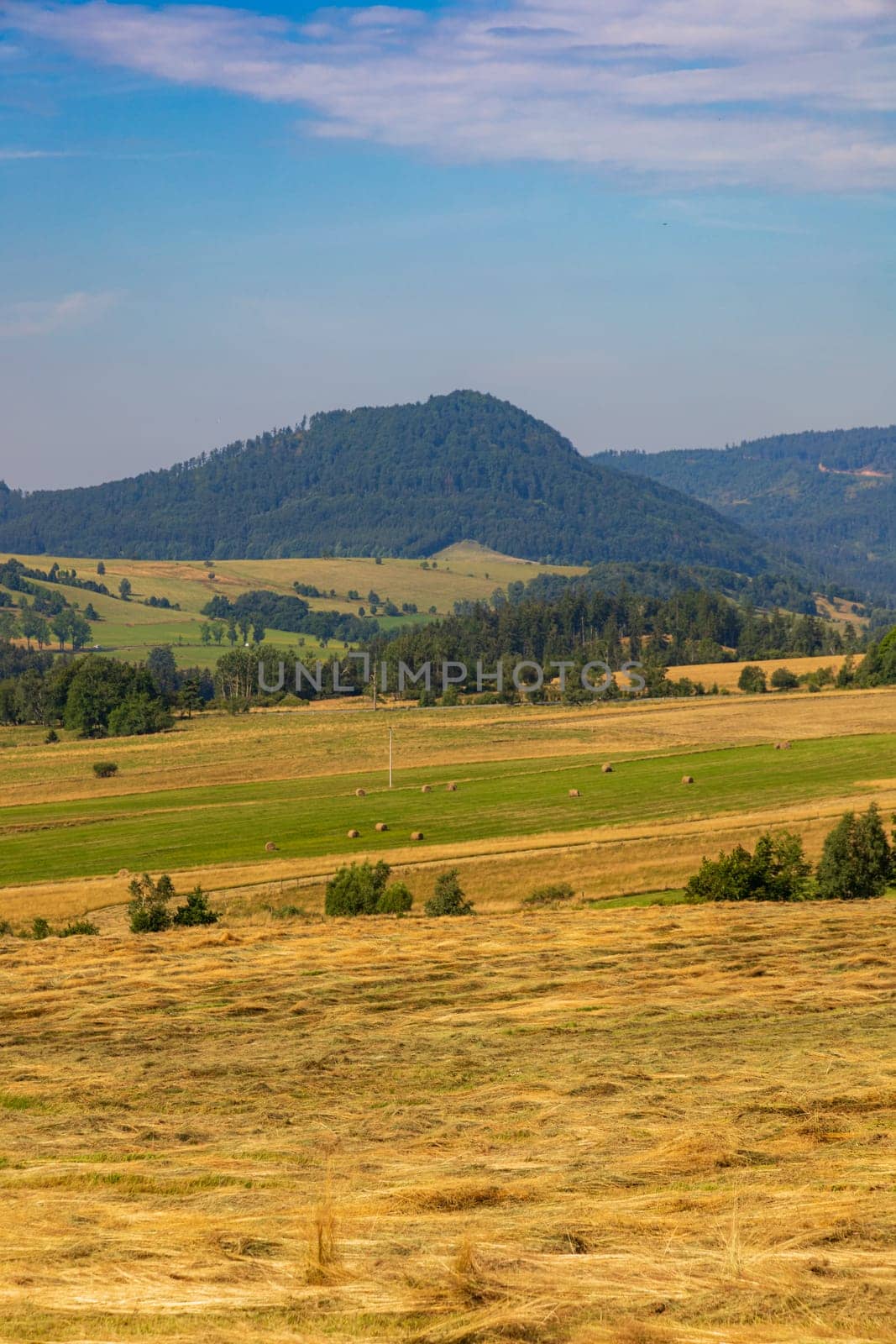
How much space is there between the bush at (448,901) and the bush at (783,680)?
367 ft

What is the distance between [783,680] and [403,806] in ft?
275

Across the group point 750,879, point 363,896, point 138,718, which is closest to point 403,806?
point 363,896

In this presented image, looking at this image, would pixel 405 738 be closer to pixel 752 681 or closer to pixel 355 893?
pixel 752 681

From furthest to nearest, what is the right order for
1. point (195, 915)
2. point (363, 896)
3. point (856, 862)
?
point (363, 896) → point (856, 862) → point (195, 915)

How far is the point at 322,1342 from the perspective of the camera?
28.2ft

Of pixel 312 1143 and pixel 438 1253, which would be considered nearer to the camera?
pixel 438 1253

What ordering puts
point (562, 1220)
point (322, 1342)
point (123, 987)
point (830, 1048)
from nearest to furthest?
point (322, 1342)
point (562, 1220)
point (830, 1048)
point (123, 987)

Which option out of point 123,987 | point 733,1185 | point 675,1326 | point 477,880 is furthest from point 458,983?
point 477,880

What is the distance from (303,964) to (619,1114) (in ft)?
35.3

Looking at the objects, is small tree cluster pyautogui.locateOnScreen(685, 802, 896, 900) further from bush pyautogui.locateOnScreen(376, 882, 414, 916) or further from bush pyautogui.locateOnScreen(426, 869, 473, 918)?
bush pyautogui.locateOnScreen(376, 882, 414, 916)

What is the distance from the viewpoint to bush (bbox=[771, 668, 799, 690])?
15200 cm

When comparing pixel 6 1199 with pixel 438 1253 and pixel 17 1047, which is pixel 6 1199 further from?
pixel 17 1047

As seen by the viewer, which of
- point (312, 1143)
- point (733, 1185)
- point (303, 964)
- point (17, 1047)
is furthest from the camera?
point (303, 964)

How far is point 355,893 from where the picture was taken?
4528cm
